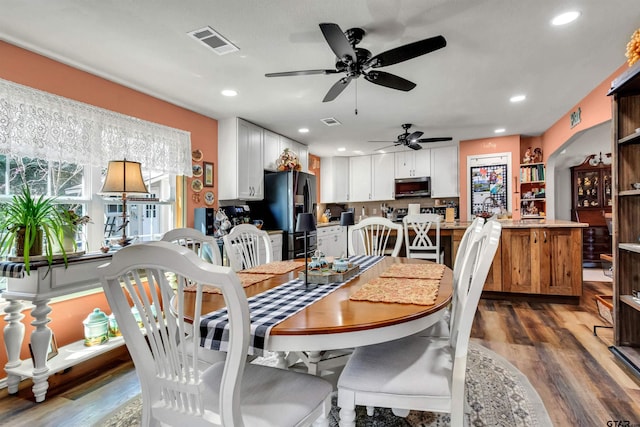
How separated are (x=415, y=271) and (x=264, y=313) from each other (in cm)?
104

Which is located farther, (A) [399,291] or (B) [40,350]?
(B) [40,350]

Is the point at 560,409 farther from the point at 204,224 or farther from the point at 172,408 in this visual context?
the point at 204,224

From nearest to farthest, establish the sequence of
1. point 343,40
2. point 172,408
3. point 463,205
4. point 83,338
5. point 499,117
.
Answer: point 172,408
point 343,40
point 83,338
point 499,117
point 463,205

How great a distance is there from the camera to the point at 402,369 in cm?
130

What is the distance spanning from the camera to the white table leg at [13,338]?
2119 mm

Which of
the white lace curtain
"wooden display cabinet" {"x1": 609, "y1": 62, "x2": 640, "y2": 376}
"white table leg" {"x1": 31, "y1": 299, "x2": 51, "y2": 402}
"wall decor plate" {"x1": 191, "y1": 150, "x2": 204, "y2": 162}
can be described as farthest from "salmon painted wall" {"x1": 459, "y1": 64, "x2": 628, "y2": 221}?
"white table leg" {"x1": 31, "y1": 299, "x2": 51, "y2": 402}

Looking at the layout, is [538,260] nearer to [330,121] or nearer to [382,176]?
[330,121]

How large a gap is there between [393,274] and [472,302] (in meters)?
0.69

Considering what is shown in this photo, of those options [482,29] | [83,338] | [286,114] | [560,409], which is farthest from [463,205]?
[83,338]

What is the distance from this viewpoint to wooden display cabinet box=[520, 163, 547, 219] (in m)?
Answer: 5.66

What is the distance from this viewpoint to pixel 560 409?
183 centimetres

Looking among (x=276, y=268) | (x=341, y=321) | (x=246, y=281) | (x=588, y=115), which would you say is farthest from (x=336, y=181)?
(x=341, y=321)

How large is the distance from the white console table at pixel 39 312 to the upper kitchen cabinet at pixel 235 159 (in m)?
2.17

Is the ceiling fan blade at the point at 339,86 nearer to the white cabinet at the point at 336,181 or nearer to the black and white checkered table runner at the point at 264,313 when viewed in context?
the black and white checkered table runner at the point at 264,313
